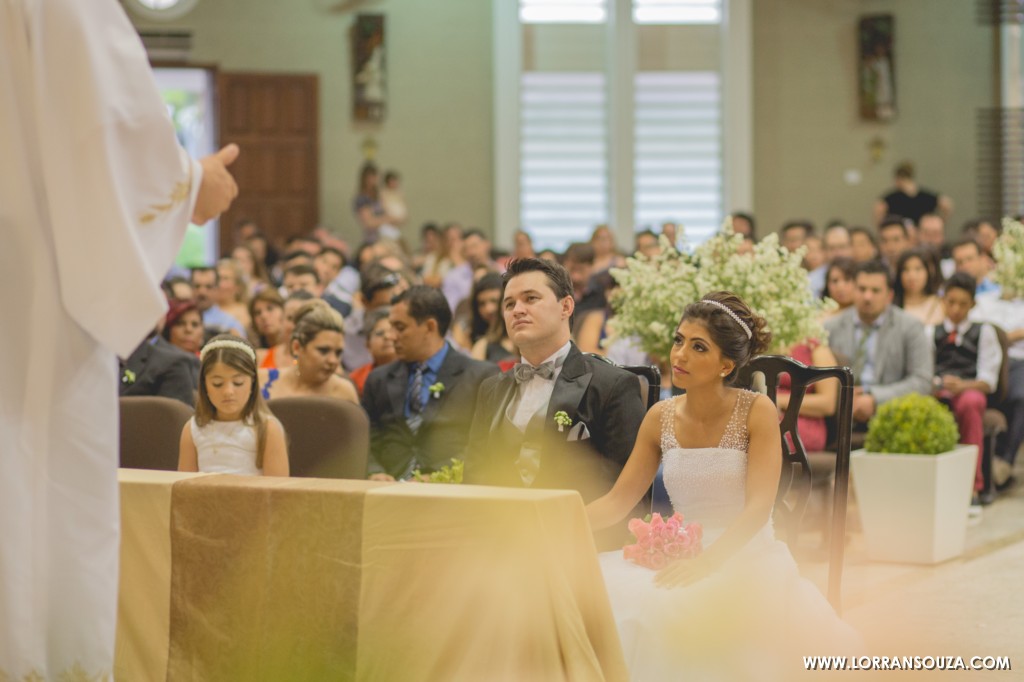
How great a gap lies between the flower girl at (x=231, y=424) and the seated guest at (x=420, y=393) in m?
0.95

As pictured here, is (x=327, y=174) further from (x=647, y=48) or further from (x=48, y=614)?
(x=48, y=614)

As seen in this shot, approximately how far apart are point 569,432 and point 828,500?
295 centimetres

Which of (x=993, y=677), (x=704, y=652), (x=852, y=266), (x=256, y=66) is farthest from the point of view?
(x=256, y=66)

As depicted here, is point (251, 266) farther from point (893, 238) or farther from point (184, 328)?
point (893, 238)

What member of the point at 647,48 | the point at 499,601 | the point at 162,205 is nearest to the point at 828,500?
the point at 499,601

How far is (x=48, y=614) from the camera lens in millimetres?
2643

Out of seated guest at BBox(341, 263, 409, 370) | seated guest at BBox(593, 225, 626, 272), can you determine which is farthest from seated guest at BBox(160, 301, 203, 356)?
seated guest at BBox(593, 225, 626, 272)

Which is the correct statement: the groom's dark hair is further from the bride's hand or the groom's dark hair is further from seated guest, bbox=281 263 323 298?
seated guest, bbox=281 263 323 298

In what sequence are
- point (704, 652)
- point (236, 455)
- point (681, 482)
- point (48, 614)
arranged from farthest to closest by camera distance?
point (236, 455) → point (681, 482) → point (704, 652) → point (48, 614)

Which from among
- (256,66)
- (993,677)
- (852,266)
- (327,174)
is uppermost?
(256,66)

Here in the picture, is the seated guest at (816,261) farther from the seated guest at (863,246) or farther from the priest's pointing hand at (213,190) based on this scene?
the priest's pointing hand at (213,190)

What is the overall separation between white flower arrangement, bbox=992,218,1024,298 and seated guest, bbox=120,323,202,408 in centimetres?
498

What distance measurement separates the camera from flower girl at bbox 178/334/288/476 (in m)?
4.61

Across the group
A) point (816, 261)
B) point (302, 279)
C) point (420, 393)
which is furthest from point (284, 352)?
point (816, 261)
